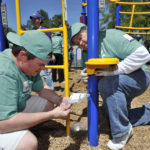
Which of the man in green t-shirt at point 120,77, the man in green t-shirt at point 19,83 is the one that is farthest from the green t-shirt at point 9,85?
the man in green t-shirt at point 120,77

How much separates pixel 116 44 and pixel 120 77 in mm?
305

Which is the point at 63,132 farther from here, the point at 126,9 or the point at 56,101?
the point at 126,9

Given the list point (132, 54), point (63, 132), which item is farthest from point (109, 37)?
point (63, 132)

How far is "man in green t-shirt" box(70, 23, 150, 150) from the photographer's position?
4.67ft

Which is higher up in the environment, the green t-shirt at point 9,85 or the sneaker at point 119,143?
the green t-shirt at point 9,85

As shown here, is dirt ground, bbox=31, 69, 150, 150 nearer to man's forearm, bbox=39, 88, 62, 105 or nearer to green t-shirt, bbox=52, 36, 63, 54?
man's forearm, bbox=39, 88, 62, 105

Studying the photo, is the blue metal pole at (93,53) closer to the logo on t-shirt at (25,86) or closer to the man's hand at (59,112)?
the man's hand at (59,112)

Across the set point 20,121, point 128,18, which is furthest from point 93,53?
point 128,18

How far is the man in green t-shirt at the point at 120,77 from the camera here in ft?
4.67

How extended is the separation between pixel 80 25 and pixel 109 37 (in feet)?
1.07

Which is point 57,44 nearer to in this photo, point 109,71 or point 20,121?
point 109,71

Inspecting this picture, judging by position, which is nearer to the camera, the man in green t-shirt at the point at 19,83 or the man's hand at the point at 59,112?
the man in green t-shirt at the point at 19,83

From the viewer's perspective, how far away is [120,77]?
4.85 ft

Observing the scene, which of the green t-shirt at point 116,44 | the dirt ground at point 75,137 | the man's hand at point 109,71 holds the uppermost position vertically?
the green t-shirt at point 116,44
